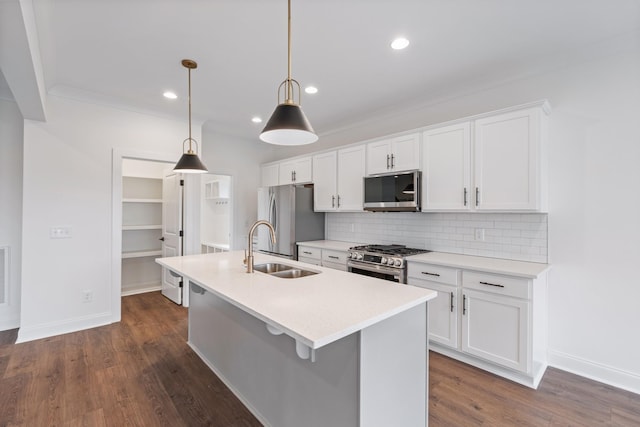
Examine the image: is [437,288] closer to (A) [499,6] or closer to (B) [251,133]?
(A) [499,6]

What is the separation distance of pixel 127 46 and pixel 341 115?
2479 mm

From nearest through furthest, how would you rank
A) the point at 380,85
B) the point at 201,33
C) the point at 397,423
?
the point at 397,423 → the point at 201,33 → the point at 380,85

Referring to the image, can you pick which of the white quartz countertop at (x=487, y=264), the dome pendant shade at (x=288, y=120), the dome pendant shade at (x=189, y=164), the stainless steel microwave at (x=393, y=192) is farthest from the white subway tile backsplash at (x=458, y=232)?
the dome pendant shade at (x=189, y=164)

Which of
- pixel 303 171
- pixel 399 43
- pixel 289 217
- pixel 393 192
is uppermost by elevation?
pixel 399 43

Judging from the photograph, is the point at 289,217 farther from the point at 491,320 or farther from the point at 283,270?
the point at 491,320

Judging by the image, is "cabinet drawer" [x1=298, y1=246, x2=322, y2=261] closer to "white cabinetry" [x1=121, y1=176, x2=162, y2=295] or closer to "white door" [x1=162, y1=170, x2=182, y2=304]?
"white door" [x1=162, y1=170, x2=182, y2=304]

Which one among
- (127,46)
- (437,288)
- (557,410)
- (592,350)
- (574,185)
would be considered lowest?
(557,410)

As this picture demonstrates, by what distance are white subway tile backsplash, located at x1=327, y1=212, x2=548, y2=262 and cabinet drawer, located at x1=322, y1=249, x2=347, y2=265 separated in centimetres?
60

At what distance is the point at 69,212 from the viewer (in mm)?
3311

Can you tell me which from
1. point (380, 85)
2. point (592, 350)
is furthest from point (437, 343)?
point (380, 85)

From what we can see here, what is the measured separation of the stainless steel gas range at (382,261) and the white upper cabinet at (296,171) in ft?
5.20

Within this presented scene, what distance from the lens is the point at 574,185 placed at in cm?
251

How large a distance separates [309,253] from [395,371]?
2724 millimetres

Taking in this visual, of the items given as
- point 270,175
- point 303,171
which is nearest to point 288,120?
point 303,171
